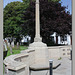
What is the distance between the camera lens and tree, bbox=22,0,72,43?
14.0m

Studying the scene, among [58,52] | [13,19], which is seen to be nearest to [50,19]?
[58,52]

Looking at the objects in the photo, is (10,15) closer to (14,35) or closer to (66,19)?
(14,35)

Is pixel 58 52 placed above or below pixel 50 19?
below

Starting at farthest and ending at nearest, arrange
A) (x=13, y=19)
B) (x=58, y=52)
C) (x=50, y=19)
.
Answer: (x=13, y=19)
(x=50, y=19)
(x=58, y=52)

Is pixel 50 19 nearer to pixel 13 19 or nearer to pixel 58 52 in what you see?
pixel 58 52

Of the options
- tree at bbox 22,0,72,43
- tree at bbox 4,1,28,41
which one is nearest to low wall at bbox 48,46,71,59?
tree at bbox 22,0,72,43

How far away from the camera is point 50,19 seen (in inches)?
574

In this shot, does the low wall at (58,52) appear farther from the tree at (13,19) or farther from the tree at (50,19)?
the tree at (13,19)

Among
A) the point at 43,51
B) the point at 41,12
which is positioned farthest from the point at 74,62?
the point at 41,12

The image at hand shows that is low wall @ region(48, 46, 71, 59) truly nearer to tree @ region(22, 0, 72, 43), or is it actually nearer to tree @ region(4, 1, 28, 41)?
tree @ region(22, 0, 72, 43)

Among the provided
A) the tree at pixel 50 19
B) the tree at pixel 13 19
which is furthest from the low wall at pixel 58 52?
the tree at pixel 13 19

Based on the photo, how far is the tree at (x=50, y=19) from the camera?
1400 centimetres

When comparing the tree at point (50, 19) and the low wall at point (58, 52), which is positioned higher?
the tree at point (50, 19)

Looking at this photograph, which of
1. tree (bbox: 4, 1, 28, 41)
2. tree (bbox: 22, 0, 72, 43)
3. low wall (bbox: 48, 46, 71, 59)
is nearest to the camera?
low wall (bbox: 48, 46, 71, 59)
